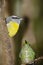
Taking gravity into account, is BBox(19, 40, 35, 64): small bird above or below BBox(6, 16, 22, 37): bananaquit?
below

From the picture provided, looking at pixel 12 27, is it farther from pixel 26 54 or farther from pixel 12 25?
pixel 26 54

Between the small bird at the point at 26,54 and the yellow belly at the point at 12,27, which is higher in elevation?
the yellow belly at the point at 12,27

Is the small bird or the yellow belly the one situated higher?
the yellow belly

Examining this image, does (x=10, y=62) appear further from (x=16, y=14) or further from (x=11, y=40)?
(x=16, y=14)

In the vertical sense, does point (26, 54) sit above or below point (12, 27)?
below

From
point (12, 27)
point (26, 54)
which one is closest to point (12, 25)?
point (12, 27)

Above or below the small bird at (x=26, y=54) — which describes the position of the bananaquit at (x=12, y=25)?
above

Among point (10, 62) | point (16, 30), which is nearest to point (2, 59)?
point (10, 62)

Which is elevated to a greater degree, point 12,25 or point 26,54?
point 12,25
